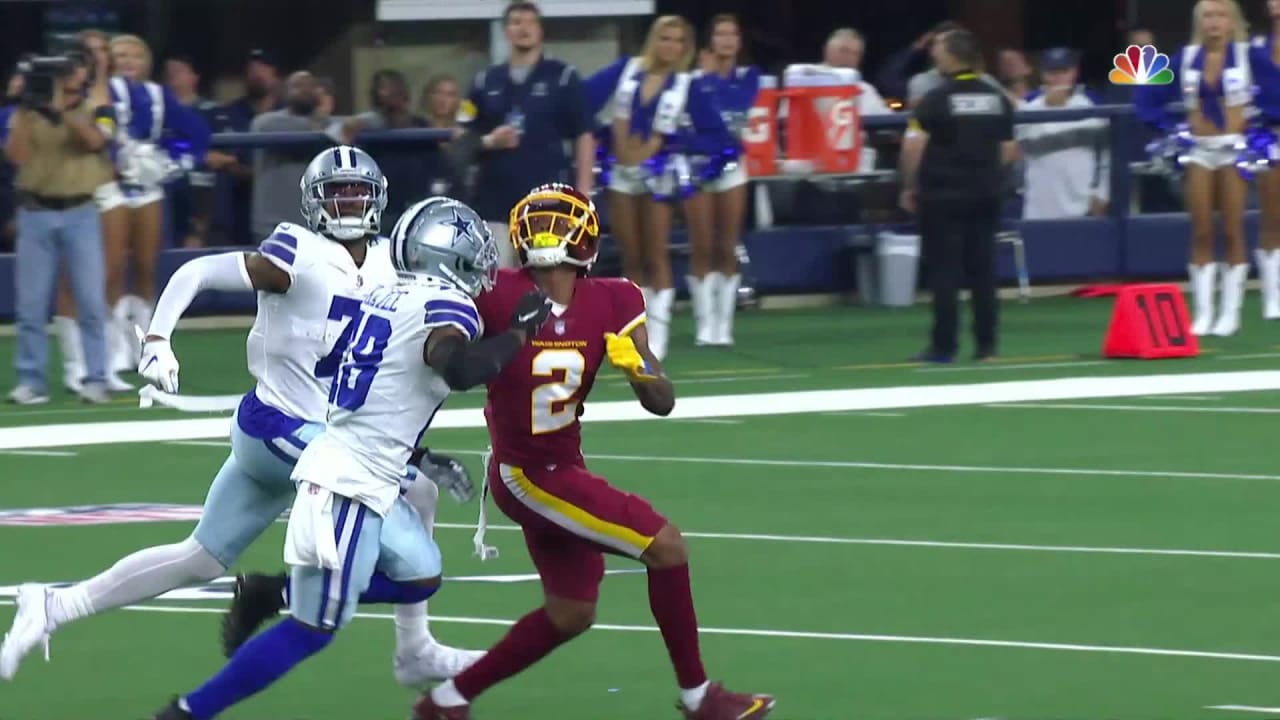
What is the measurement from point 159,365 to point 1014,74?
14.8 metres

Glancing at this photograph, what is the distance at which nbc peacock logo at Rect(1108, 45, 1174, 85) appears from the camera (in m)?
21.5

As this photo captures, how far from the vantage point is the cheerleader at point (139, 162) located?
15.5 metres

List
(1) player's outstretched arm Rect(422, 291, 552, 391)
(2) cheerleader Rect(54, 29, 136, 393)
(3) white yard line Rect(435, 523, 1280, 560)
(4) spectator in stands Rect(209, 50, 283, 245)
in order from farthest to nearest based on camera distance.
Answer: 1. (4) spectator in stands Rect(209, 50, 283, 245)
2. (2) cheerleader Rect(54, 29, 136, 393)
3. (3) white yard line Rect(435, 523, 1280, 560)
4. (1) player's outstretched arm Rect(422, 291, 552, 391)

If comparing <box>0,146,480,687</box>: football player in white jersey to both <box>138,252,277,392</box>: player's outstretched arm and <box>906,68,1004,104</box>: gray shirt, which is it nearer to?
<box>138,252,277,392</box>: player's outstretched arm

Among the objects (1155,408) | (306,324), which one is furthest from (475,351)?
(1155,408)

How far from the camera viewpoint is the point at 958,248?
15680 millimetres

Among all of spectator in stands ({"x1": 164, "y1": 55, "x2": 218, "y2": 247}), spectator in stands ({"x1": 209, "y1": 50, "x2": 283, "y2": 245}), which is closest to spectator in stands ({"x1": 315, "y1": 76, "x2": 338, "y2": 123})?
spectator in stands ({"x1": 209, "y1": 50, "x2": 283, "y2": 245})

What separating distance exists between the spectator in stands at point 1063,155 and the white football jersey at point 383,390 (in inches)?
537

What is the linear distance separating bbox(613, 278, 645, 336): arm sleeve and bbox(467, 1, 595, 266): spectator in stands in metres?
8.06

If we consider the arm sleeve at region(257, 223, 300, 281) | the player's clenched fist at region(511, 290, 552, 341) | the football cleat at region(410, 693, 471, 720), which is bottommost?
the football cleat at region(410, 693, 471, 720)

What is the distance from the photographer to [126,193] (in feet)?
50.6

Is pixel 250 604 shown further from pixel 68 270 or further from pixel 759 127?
pixel 759 127

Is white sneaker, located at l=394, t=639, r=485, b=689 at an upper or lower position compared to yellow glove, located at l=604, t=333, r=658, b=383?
lower

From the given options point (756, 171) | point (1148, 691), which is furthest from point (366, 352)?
point (756, 171)
